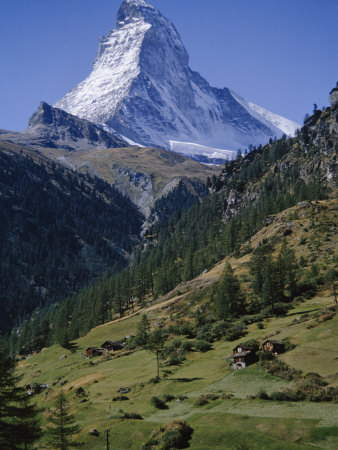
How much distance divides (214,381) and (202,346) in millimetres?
19448

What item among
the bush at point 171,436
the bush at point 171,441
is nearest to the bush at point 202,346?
the bush at point 171,436

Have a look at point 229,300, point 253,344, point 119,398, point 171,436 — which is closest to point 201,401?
point 171,436

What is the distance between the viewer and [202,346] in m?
79.6

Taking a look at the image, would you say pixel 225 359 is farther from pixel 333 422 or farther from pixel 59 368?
pixel 59 368

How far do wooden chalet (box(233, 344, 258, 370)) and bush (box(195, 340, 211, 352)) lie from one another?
14725 mm

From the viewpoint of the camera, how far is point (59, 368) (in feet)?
324

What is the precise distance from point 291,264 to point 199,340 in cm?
3258

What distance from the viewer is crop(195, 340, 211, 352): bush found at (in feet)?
260

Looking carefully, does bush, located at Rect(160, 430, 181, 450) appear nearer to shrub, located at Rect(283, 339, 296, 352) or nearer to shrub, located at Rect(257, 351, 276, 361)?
shrub, located at Rect(257, 351, 276, 361)

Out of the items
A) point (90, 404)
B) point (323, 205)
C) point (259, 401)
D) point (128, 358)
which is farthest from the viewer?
point (323, 205)

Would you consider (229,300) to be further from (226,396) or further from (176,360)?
(226,396)

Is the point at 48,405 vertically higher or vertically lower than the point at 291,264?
lower

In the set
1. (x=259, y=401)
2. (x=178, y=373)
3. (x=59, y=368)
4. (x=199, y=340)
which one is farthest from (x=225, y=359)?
(x=59, y=368)

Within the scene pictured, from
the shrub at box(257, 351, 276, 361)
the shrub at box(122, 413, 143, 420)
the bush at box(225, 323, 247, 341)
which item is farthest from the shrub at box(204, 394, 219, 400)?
the bush at box(225, 323, 247, 341)
